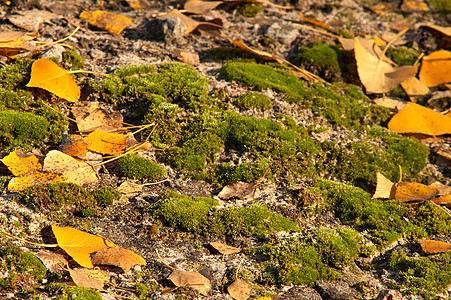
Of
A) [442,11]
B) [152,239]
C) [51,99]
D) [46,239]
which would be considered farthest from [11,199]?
[442,11]

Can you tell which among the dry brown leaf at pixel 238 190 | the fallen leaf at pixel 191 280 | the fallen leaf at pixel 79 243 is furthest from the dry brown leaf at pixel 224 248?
the fallen leaf at pixel 79 243

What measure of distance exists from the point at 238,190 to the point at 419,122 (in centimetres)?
214

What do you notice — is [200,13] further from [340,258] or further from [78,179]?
[340,258]

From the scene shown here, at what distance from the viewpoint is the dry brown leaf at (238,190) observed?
11.1 ft

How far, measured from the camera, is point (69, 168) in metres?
3.22

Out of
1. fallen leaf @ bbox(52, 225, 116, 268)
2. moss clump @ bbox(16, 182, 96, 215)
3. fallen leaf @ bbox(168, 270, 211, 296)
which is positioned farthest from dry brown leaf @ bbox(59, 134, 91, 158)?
fallen leaf @ bbox(168, 270, 211, 296)

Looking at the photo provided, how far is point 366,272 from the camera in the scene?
118 inches

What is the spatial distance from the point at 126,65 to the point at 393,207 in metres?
2.95

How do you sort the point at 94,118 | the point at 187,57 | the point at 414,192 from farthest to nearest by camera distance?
1. the point at 187,57
2. the point at 94,118
3. the point at 414,192

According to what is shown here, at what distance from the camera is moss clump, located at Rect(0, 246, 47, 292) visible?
2.36 meters

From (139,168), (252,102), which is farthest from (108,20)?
(139,168)

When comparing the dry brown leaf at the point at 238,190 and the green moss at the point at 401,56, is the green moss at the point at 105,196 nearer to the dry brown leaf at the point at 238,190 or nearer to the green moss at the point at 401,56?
the dry brown leaf at the point at 238,190

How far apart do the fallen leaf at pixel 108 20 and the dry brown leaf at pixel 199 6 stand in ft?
2.64

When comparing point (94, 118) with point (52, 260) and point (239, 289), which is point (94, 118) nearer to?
point (52, 260)
